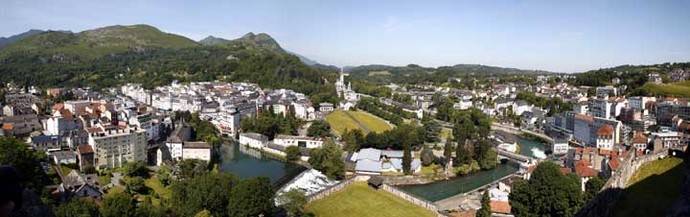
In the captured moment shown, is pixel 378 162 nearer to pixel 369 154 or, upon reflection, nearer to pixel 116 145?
pixel 369 154

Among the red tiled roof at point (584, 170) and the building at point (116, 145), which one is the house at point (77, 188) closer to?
the building at point (116, 145)

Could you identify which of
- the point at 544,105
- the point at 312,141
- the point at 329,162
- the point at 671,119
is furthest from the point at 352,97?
the point at 329,162

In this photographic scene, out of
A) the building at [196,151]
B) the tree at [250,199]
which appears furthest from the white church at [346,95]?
the tree at [250,199]

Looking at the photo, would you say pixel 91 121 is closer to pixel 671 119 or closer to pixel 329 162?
pixel 329 162

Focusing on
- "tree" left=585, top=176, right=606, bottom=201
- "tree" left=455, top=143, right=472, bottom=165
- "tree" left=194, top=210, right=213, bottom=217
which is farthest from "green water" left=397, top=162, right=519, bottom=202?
"tree" left=194, top=210, right=213, bottom=217

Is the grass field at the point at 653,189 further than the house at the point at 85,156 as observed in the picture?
No

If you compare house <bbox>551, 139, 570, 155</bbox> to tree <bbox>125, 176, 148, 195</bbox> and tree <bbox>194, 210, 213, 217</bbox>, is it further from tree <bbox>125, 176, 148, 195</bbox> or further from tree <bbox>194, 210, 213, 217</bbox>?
tree <bbox>194, 210, 213, 217</bbox>
